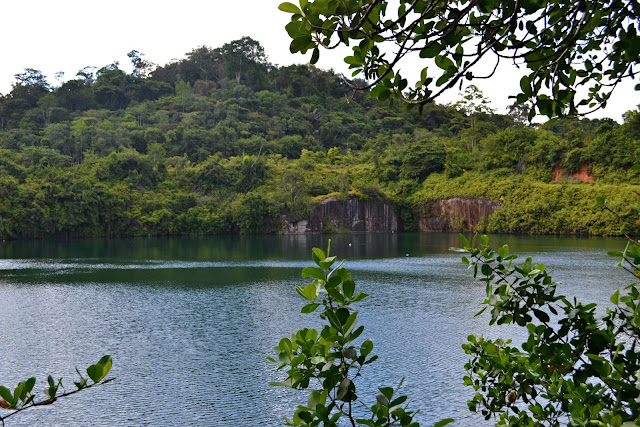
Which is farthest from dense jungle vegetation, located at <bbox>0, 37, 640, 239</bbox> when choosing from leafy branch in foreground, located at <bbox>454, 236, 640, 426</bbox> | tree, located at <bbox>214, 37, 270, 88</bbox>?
leafy branch in foreground, located at <bbox>454, 236, 640, 426</bbox>

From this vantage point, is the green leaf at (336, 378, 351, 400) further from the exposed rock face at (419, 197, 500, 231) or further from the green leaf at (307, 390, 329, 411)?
the exposed rock face at (419, 197, 500, 231)

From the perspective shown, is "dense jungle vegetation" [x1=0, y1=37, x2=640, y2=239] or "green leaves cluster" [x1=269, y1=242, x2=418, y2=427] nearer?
"green leaves cluster" [x1=269, y1=242, x2=418, y2=427]

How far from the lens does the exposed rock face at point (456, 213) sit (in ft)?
156

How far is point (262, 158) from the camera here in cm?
5547

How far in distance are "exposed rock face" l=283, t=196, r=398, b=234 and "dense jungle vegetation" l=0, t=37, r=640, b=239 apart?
0.79 m

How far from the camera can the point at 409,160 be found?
2109 inches

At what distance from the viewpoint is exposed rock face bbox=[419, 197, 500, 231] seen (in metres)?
47.6

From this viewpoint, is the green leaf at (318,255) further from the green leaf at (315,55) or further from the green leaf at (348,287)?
the green leaf at (315,55)

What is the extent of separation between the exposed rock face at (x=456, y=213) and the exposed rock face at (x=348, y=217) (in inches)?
129

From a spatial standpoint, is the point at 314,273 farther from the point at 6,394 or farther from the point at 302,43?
the point at 6,394

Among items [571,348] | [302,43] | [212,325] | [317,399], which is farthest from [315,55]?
[212,325]

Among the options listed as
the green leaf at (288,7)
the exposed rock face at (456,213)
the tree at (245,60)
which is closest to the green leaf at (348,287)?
the green leaf at (288,7)

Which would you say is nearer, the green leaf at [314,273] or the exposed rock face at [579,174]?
the green leaf at [314,273]

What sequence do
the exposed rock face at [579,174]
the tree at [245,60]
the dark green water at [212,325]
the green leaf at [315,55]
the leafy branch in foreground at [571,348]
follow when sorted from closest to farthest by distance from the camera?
the green leaf at [315,55]
the leafy branch in foreground at [571,348]
the dark green water at [212,325]
the exposed rock face at [579,174]
the tree at [245,60]
